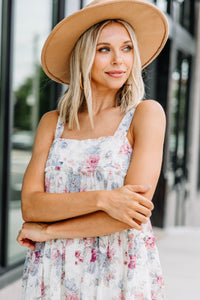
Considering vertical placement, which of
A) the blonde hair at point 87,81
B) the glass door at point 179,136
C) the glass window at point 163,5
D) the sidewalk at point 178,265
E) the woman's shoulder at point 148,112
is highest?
the glass window at point 163,5

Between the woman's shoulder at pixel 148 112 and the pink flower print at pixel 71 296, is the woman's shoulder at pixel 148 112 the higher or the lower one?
the higher one

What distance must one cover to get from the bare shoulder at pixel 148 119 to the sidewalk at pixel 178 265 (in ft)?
5.77

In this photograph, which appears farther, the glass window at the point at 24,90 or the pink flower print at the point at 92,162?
the glass window at the point at 24,90

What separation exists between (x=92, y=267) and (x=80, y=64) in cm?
65

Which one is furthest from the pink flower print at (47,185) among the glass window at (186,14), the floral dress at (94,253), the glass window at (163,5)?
the glass window at (186,14)

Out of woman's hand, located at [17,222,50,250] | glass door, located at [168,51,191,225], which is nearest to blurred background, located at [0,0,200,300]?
woman's hand, located at [17,222,50,250]

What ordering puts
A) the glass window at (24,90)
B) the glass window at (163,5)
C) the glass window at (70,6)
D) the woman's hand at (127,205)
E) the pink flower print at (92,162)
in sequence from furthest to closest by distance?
1. the glass window at (163,5)
2. the glass window at (70,6)
3. the glass window at (24,90)
4. the pink flower print at (92,162)
5. the woman's hand at (127,205)

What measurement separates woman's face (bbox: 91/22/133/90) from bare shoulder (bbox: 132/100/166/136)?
0.11 m

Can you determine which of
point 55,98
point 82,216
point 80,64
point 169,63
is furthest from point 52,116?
point 169,63

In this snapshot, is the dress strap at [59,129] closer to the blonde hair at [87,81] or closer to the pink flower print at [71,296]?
the blonde hair at [87,81]

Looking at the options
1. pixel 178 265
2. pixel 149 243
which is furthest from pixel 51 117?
pixel 178 265

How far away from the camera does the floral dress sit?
1224 mm

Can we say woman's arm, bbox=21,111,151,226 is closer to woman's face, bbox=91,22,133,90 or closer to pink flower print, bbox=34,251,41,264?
pink flower print, bbox=34,251,41,264

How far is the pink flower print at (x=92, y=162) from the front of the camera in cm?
124
